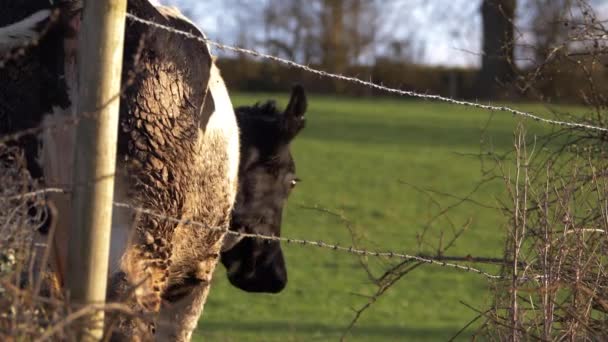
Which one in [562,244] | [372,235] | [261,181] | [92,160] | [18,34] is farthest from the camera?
[372,235]

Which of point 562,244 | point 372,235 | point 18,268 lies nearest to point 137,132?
point 18,268

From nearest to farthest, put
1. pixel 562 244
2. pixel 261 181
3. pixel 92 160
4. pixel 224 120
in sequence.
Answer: pixel 92 160 → pixel 562 244 → pixel 224 120 → pixel 261 181

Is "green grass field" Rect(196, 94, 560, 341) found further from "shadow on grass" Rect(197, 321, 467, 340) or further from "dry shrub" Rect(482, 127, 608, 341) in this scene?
"dry shrub" Rect(482, 127, 608, 341)

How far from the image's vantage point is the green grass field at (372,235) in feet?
33.2

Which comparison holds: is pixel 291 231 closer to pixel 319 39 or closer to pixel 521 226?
pixel 521 226

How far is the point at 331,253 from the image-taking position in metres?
14.8

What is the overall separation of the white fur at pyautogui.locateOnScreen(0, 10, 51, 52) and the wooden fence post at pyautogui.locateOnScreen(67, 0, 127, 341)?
0.55 meters

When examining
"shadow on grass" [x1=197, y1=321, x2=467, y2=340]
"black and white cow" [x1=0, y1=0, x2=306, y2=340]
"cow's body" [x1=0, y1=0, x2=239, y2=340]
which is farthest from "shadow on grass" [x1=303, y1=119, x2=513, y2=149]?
"cow's body" [x1=0, y1=0, x2=239, y2=340]

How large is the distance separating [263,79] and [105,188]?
151 ft

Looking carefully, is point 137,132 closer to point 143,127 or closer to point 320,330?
point 143,127

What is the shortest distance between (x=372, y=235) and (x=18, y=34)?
41.5 feet

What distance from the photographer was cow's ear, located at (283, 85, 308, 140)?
5.90 m

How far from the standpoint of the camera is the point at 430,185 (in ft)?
71.1

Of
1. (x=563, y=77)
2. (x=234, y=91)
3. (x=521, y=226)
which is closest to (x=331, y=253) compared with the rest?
(x=563, y=77)
